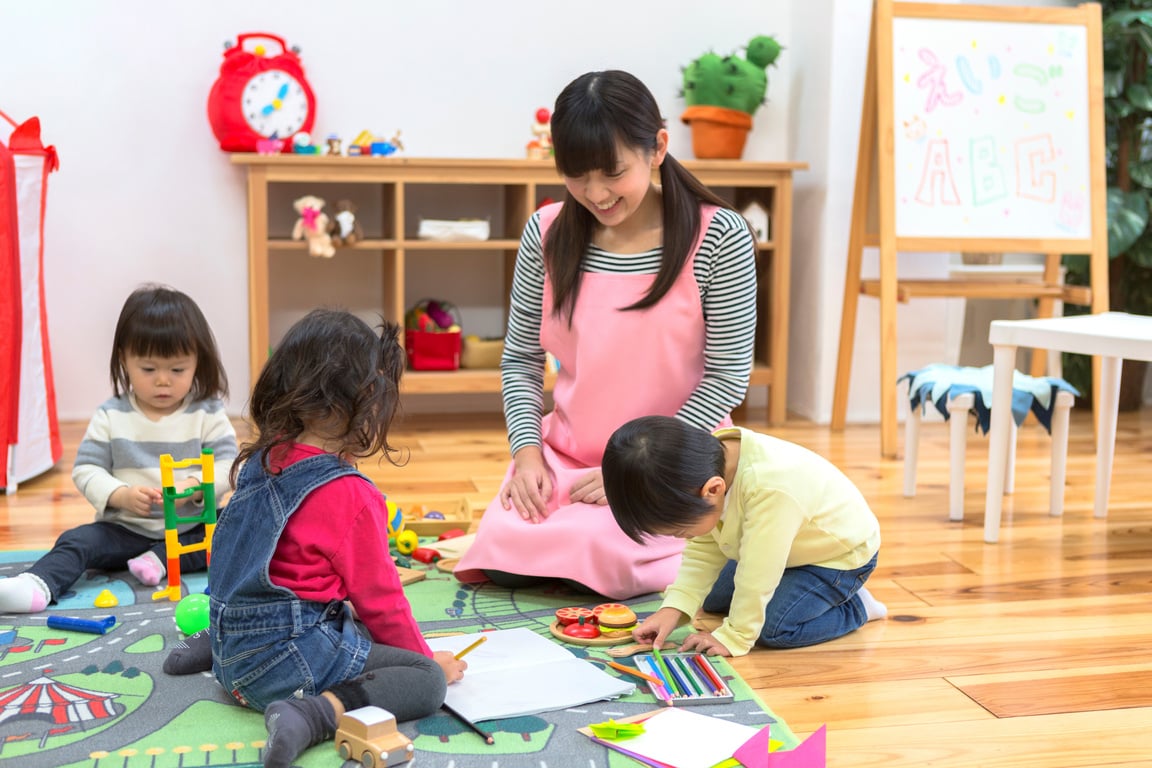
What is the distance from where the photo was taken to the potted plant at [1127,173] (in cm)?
342

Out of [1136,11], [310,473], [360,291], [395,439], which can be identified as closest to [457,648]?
[310,473]

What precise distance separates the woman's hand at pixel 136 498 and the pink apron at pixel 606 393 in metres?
0.51

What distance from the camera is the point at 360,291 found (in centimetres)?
351

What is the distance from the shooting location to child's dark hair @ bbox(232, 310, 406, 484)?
1321 mm

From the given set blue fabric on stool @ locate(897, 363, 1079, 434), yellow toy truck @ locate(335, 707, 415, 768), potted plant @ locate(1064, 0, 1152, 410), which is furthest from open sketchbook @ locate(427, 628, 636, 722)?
potted plant @ locate(1064, 0, 1152, 410)

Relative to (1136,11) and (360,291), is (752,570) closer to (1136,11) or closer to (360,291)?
(360,291)

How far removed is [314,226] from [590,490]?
1.60 metres

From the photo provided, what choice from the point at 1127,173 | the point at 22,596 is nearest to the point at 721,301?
the point at 22,596

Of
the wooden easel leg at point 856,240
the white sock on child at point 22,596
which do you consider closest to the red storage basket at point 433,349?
the wooden easel leg at point 856,240

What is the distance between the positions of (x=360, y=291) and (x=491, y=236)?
1.40 ft

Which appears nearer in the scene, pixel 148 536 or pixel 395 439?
pixel 148 536

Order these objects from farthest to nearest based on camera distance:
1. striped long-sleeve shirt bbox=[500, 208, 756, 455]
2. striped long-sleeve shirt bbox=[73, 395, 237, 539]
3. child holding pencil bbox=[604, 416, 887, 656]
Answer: striped long-sleeve shirt bbox=[73, 395, 237, 539] < striped long-sleeve shirt bbox=[500, 208, 756, 455] < child holding pencil bbox=[604, 416, 887, 656]

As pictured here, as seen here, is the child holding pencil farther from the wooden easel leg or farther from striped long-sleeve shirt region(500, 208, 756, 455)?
the wooden easel leg

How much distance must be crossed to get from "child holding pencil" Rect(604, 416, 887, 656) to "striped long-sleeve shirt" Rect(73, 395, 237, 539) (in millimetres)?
831
